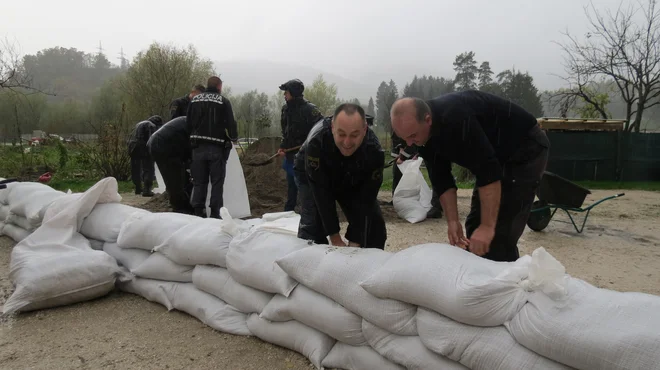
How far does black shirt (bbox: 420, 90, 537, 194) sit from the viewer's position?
2053mm

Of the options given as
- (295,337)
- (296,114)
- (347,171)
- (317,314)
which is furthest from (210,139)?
(317,314)

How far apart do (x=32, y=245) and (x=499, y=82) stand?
17.9 m

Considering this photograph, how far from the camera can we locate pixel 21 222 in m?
3.95

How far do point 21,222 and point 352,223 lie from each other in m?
3.11

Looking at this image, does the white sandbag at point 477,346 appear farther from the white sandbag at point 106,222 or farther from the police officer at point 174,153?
the police officer at point 174,153

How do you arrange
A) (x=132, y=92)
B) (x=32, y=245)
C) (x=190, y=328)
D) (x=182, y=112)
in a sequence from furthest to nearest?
(x=132, y=92), (x=182, y=112), (x=32, y=245), (x=190, y=328)

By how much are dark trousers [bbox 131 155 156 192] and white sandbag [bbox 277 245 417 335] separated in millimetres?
5949

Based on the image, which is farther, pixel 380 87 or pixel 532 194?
pixel 380 87

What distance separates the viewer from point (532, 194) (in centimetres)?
240

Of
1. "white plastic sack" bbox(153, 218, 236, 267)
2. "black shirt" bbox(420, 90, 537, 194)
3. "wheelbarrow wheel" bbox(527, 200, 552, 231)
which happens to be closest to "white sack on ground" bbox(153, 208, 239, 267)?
"white plastic sack" bbox(153, 218, 236, 267)

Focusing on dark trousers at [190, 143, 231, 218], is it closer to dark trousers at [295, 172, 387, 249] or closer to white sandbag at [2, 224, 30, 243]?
white sandbag at [2, 224, 30, 243]

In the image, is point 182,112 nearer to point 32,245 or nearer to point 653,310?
point 32,245

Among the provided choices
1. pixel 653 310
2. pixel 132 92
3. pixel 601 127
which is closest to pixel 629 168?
pixel 601 127

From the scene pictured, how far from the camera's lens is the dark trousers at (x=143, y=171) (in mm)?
7355
